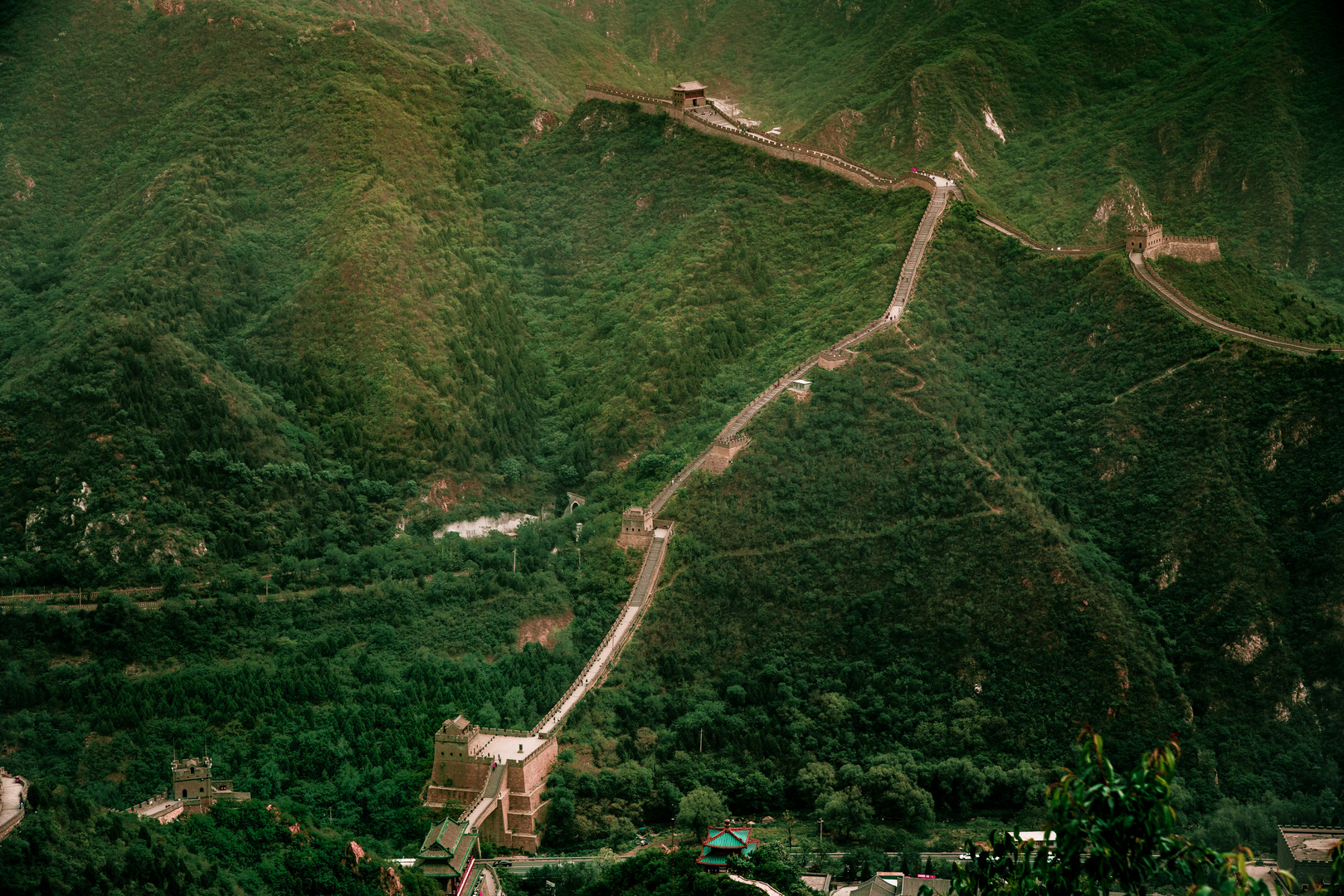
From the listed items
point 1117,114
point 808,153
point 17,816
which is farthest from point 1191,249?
point 17,816

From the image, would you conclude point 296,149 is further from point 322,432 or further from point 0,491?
point 0,491

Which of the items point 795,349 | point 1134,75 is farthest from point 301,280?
point 1134,75

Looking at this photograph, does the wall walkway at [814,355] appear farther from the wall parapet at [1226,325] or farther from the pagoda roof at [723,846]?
the pagoda roof at [723,846]

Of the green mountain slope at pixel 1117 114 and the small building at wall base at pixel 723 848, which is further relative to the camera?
the green mountain slope at pixel 1117 114

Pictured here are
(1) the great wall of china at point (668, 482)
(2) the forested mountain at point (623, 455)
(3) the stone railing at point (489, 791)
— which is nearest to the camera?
(3) the stone railing at point (489, 791)

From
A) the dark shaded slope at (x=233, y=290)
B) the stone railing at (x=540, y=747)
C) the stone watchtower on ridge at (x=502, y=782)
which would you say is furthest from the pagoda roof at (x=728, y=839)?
the dark shaded slope at (x=233, y=290)

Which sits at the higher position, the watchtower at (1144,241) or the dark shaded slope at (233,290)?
the watchtower at (1144,241)

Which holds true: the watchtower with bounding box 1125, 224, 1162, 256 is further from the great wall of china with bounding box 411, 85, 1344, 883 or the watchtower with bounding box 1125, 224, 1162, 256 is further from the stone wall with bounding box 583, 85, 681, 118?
the stone wall with bounding box 583, 85, 681, 118
